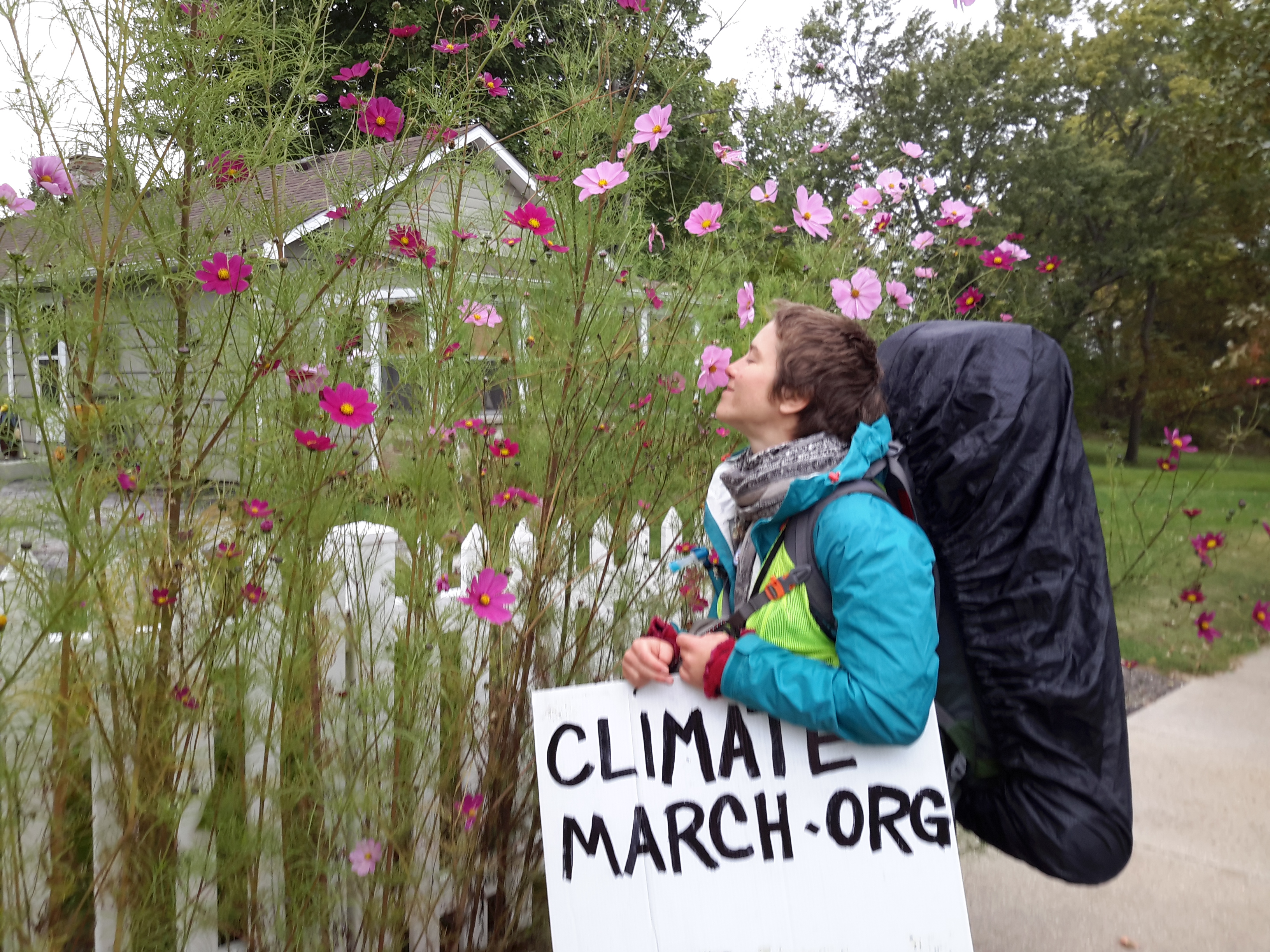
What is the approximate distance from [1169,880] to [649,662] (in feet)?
6.70

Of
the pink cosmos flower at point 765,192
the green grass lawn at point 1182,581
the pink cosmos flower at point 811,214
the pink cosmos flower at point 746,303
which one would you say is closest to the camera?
the pink cosmos flower at point 746,303

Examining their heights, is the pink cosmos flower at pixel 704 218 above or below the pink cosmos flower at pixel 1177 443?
above

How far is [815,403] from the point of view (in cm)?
153

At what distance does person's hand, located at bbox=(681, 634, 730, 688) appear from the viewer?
1310 mm

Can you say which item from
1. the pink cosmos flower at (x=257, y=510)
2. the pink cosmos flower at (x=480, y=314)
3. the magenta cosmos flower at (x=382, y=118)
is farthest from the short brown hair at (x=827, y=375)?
the pink cosmos flower at (x=257, y=510)

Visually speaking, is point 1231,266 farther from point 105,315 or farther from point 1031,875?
point 105,315

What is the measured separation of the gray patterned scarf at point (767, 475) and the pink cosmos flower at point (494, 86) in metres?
0.77

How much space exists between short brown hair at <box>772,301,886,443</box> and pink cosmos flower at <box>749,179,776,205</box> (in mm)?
778

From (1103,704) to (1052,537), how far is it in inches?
10.4

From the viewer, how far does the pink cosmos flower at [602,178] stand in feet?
4.88

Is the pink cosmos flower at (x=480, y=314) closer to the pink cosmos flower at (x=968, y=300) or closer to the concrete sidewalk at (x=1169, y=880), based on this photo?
the pink cosmos flower at (x=968, y=300)

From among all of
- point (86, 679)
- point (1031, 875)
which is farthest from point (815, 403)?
point (1031, 875)

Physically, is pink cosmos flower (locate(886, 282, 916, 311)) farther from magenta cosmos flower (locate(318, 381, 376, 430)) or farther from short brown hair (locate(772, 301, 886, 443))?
magenta cosmos flower (locate(318, 381, 376, 430))

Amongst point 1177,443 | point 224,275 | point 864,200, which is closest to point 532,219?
point 224,275
